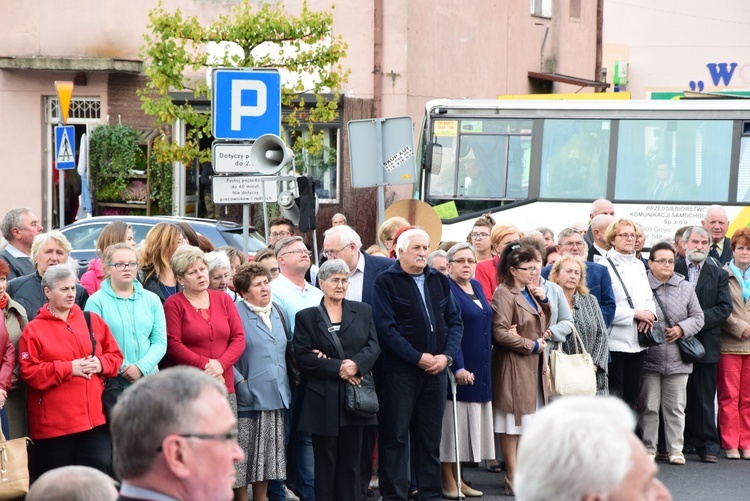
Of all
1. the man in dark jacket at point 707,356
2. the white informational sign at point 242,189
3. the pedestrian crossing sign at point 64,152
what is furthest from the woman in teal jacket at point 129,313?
the pedestrian crossing sign at point 64,152

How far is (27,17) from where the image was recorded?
90.6ft

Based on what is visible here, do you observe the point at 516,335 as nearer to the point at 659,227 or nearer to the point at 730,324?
the point at 730,324

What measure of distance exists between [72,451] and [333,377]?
6.06 ft

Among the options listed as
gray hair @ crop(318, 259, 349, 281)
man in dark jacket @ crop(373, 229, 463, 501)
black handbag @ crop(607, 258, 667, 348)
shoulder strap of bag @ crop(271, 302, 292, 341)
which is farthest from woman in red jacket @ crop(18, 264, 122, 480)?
black handbag @ crop(607, 258, 667, 348)

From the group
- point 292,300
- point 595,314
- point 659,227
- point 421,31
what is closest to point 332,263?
point 292,300

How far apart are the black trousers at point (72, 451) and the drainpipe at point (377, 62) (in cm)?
1939

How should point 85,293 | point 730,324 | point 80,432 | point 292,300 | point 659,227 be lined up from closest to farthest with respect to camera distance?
point 80,432 < point 85,293 < point 292,300 < point 730,324 < point 659,227

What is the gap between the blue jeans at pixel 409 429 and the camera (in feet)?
29.7

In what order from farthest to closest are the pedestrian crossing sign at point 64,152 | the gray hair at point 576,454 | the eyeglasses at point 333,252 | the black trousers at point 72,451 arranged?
the pedestrian crossing sign at point 64,152, the eyeglasses at point 333,252, the black trousers at point 72,451, the gray hair at point 576,454

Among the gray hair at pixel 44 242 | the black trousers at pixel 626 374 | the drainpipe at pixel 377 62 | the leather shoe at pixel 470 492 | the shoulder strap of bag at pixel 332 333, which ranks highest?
the drainpipe at pixel 377 62

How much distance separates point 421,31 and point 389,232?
1630 cm

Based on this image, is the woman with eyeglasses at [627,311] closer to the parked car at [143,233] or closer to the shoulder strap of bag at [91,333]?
the shoulder strap of bag at [91,333]

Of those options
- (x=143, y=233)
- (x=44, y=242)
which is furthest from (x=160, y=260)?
(x=143, y=233)

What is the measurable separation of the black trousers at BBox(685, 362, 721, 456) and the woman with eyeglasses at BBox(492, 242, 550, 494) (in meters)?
2.36
